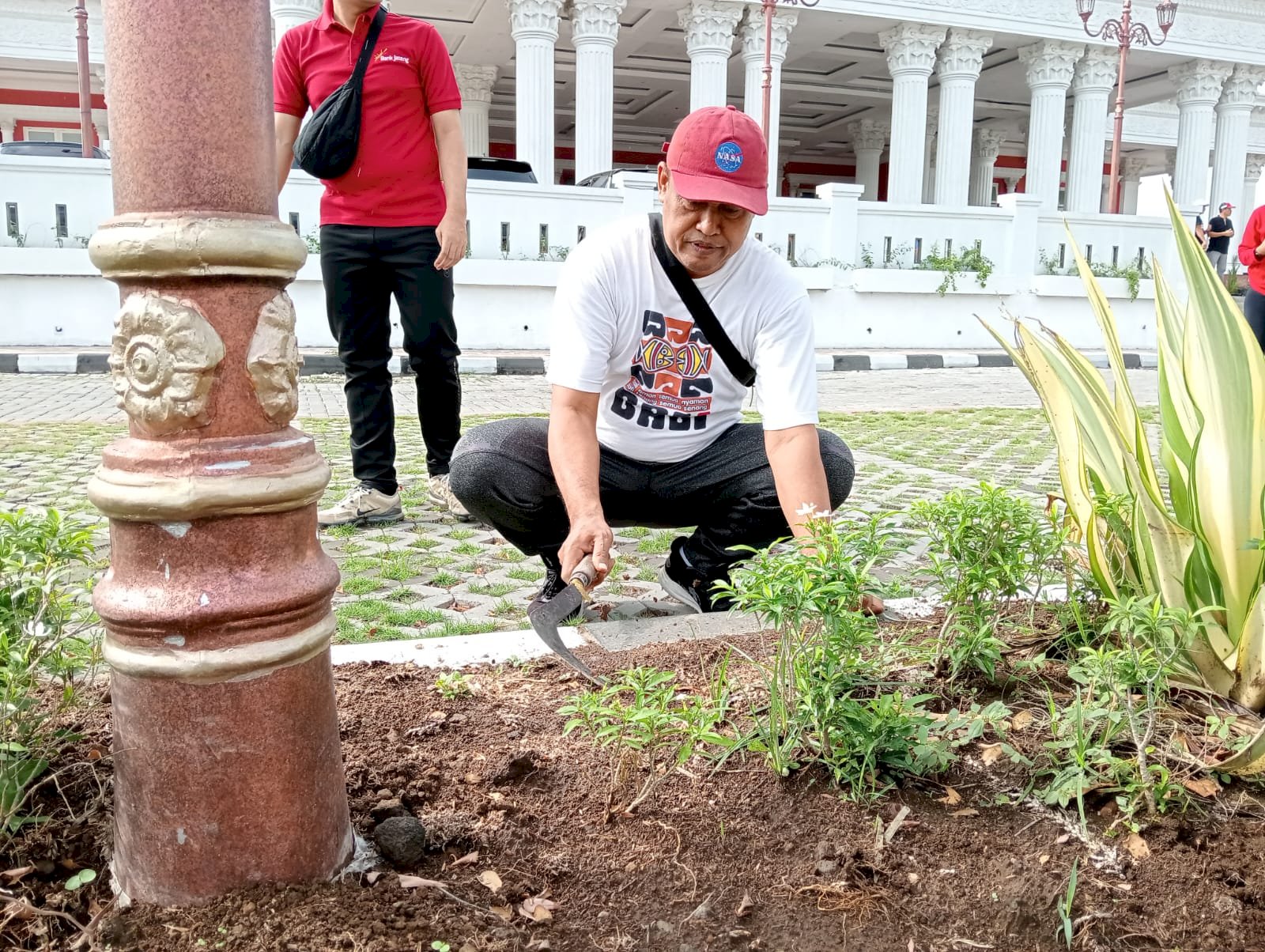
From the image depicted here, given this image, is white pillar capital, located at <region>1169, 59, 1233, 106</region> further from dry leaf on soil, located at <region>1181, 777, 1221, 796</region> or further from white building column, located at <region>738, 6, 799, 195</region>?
dry leaf on soil, located at <region>1181, 777, 1221, 796</region>

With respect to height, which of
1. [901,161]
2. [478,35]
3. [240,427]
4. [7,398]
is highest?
[478,35]

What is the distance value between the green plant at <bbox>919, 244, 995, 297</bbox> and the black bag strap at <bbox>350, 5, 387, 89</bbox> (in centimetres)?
1165

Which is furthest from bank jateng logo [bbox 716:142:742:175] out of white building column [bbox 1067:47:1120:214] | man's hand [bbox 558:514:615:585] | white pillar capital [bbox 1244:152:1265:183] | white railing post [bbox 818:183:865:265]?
white pillar capital [bbox 1244:152:1265:183]

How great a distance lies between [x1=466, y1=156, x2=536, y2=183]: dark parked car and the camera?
13.8 metres

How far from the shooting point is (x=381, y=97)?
12.9 ft

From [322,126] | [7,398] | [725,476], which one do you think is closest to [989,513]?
[725,476]

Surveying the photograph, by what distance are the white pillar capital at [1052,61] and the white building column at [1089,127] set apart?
28cm

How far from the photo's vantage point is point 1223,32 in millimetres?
20156

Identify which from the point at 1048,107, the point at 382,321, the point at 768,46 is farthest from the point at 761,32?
the point at 382,321

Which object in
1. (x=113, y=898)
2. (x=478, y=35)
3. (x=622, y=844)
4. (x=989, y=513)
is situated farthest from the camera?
(x=478, y=35)

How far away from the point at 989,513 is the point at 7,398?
26.8 ft

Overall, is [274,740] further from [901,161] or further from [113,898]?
[901,161]

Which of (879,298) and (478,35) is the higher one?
(478,35)

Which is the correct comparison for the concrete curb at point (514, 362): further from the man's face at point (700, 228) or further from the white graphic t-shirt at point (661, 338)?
the man's face at point (700, 228)
